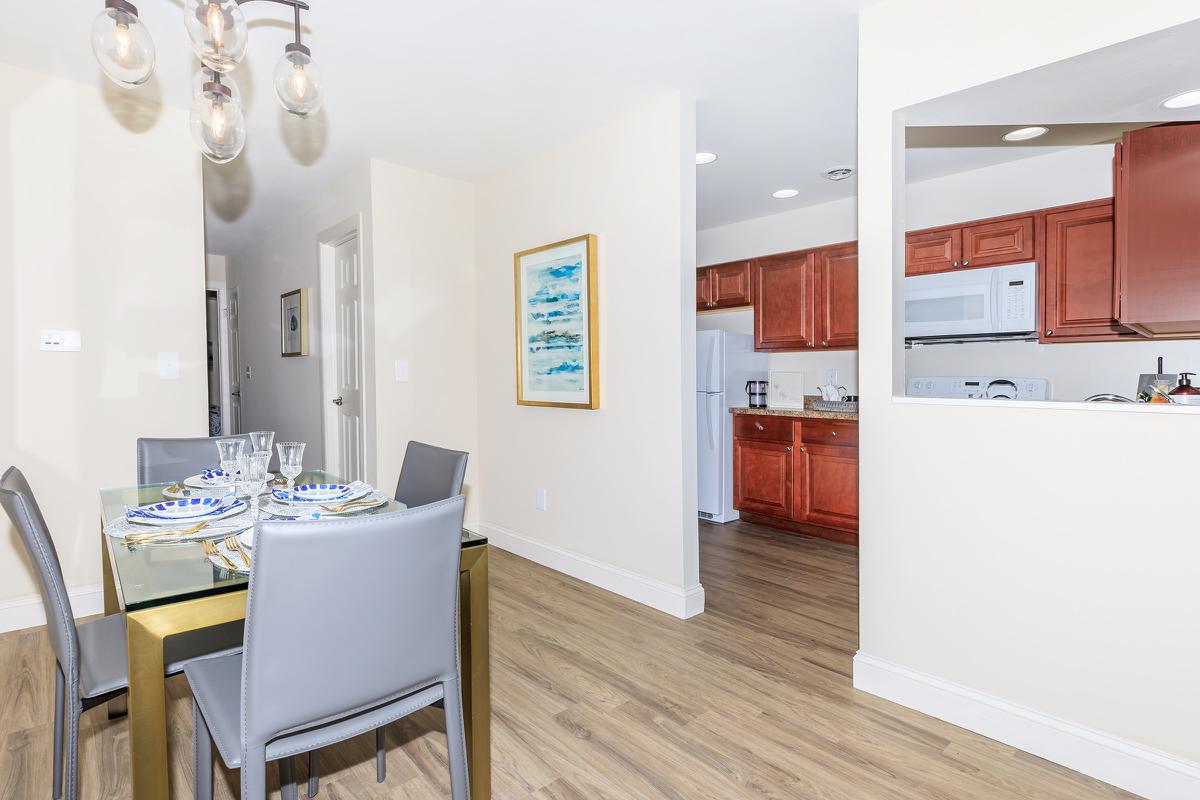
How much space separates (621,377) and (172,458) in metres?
1.94

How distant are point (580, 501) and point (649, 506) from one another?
520 millimetres

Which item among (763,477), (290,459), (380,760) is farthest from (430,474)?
(763,477)

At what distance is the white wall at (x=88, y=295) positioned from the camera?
8.93 ft

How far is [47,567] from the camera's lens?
4.48 ft

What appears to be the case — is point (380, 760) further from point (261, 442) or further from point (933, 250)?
point (933, 250)

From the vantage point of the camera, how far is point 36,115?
2.73 meters

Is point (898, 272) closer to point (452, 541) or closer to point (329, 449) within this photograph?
point (452, 541)

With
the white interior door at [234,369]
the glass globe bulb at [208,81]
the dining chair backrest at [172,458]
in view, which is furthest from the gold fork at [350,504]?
the white interior door at [234,369]

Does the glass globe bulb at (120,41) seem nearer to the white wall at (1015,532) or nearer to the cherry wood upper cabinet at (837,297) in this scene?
the white wall at (1015,532)

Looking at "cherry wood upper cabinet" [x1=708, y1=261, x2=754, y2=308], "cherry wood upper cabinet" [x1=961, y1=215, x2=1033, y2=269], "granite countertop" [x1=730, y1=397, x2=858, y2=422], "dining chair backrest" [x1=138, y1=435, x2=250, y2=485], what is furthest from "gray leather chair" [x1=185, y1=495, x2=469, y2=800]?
"cherry wood upper cabinet" [x1=708, y1=261, x2=754, y2=308]

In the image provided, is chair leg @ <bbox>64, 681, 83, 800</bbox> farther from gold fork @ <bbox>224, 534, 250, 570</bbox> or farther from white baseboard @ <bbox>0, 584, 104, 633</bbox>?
white baseboard @ <bbox>0, 584, 104, 633</bbox>

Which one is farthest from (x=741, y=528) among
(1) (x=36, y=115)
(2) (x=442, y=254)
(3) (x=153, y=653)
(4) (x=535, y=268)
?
(1) (x=36, y=115)

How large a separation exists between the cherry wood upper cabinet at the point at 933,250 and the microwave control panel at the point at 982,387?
72 centimetres

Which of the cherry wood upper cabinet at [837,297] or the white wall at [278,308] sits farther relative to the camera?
the cherry wood upper cabinet at [837,297]
